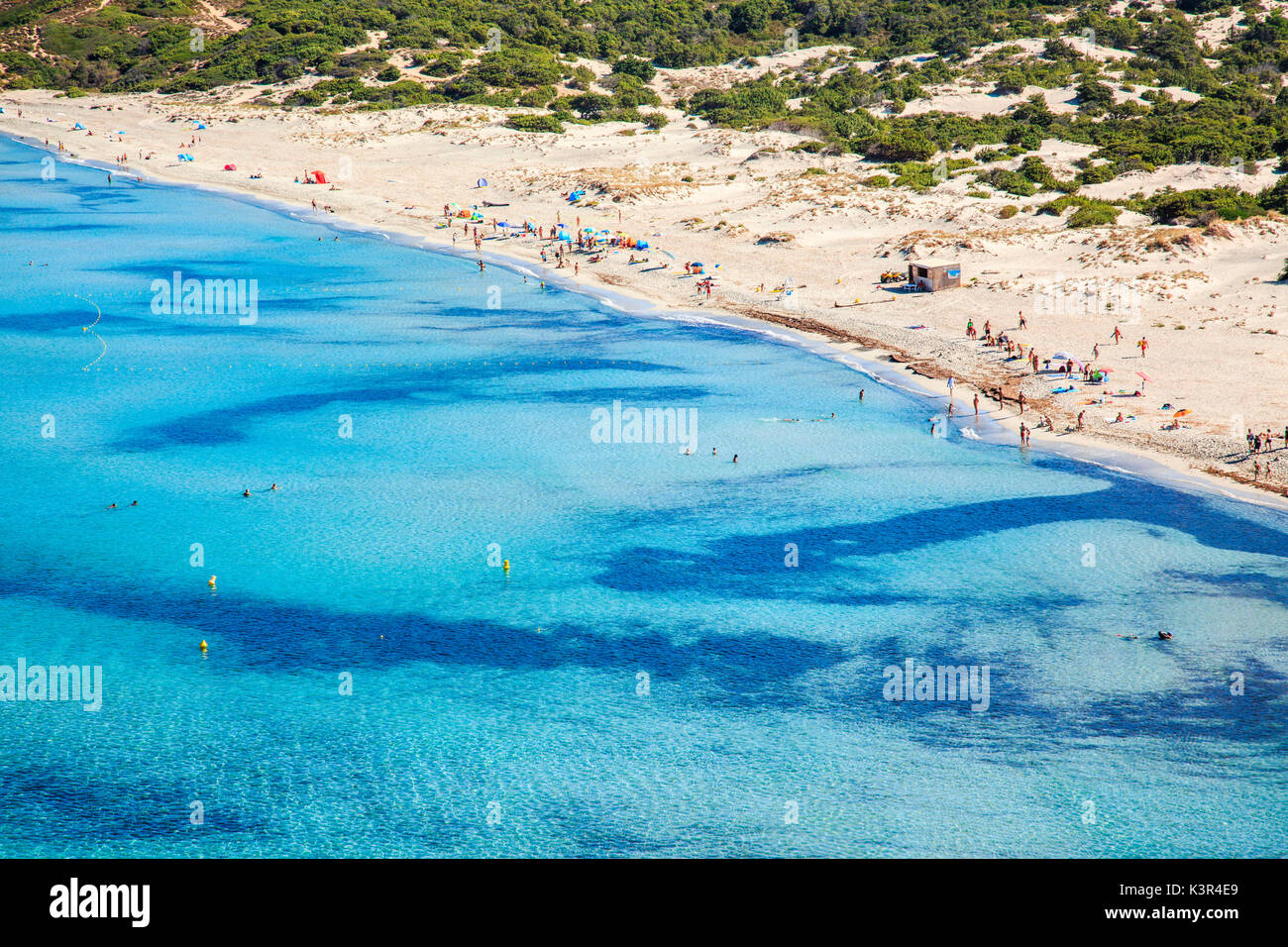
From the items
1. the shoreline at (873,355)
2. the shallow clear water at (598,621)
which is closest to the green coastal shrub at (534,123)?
the shoreline at (873,355)

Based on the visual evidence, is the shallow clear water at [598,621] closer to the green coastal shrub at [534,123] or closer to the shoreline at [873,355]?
the shoreline at [873,355]

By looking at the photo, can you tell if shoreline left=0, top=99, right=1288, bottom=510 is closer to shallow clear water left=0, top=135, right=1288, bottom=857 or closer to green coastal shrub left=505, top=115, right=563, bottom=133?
shallow clear water left=0, top=135, right=1288, bottom=857

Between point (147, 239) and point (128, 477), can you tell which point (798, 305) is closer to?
point (128, 477)

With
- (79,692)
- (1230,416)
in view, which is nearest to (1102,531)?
(1230,416)

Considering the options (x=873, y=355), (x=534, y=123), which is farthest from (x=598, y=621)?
(x=534, y=123)

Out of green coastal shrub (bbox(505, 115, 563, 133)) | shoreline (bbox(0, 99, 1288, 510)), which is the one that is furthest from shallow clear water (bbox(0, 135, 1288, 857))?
green coastal shrub (bbox(505, 115, 563, 133))

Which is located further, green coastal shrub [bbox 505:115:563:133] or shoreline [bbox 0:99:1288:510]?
green coastal shrub [bbox 505:115:563:133]
